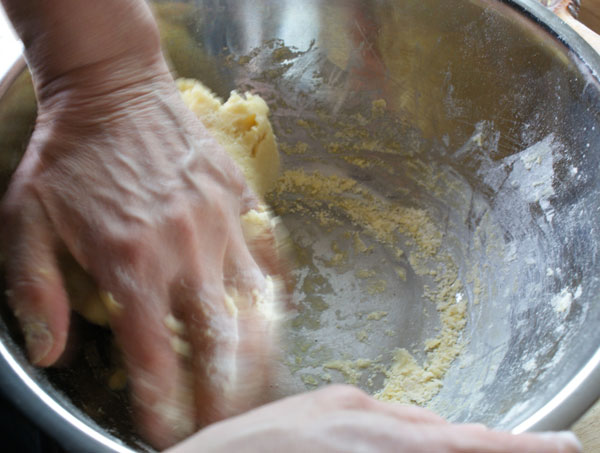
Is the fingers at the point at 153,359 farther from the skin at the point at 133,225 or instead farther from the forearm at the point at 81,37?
the forearm at the point at 81,37

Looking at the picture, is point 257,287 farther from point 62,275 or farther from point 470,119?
point 470,119

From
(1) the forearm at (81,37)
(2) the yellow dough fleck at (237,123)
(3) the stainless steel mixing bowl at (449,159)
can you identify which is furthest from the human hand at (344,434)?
(2) the yellow dough fleck at (237,123)

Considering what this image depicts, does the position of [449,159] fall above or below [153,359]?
above

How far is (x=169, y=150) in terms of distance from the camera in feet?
2.81

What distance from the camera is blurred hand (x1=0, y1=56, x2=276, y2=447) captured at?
693 mm

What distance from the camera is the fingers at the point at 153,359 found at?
0.69 metres

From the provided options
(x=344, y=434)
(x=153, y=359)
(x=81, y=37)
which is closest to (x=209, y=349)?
(x=153, y=359)

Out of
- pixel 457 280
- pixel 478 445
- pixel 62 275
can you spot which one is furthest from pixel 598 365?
pixel 62 275

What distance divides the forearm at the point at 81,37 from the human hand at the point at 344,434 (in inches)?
24.8

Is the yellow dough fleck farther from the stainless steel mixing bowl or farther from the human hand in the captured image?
the human hand

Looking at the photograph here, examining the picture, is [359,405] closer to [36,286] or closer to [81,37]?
[36,286]

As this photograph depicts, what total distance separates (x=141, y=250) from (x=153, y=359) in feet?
0.49

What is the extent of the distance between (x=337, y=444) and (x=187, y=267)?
39 cm

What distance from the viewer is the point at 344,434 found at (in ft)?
1.40
